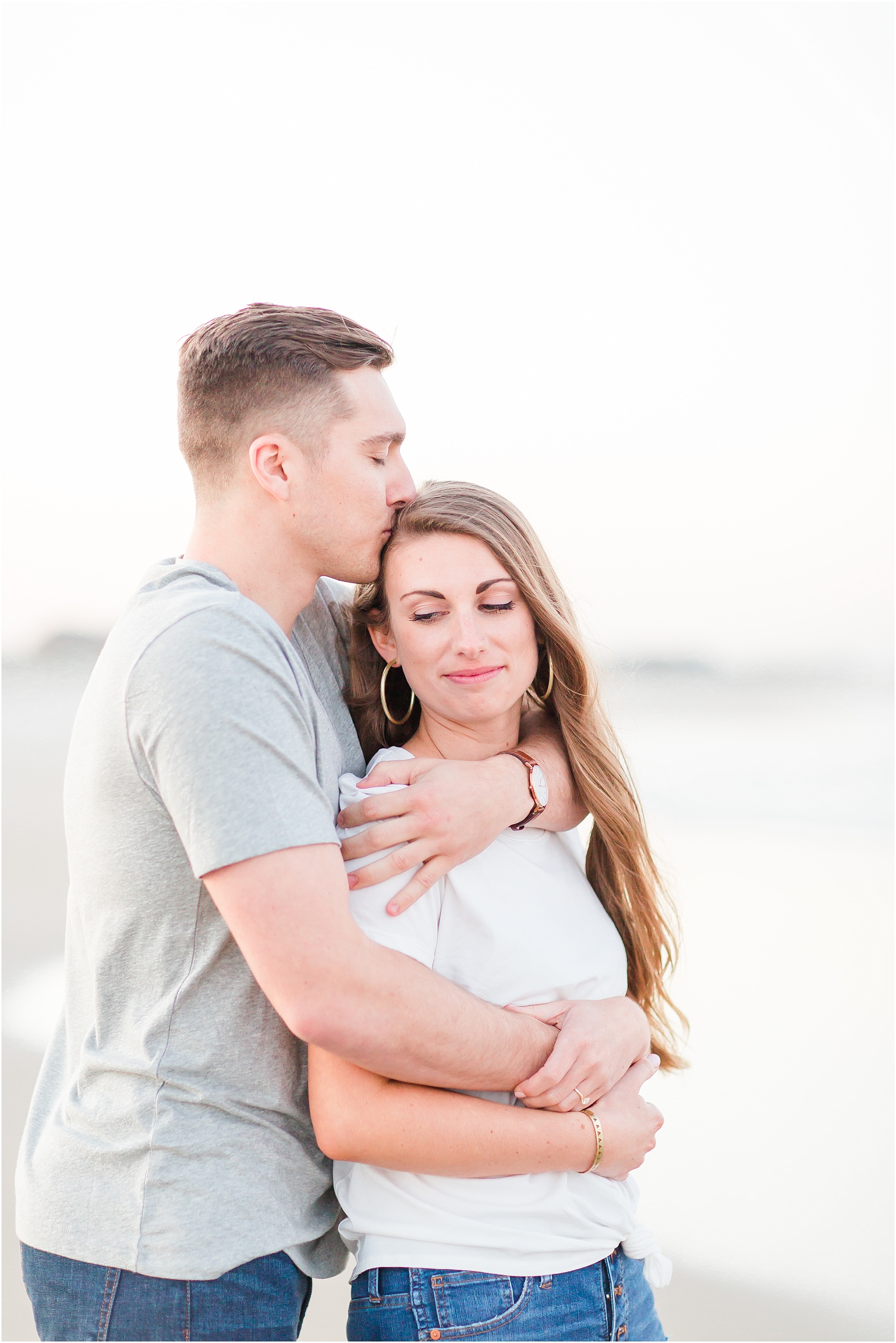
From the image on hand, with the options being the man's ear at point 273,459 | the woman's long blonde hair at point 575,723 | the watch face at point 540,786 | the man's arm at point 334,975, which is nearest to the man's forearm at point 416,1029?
the man's arm at point 334,975

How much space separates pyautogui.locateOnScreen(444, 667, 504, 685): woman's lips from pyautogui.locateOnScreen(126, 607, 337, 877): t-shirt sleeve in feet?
1.47

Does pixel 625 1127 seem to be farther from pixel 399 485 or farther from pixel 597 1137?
pixel 399 485

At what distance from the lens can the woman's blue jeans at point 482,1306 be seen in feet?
4.05

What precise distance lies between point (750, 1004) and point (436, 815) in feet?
9.93

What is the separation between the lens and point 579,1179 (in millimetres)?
1358

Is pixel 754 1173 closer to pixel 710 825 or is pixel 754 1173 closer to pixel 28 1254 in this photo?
pixel 28 1254

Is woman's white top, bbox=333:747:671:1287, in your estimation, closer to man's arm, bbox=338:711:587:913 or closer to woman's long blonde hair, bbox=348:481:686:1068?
man's arm, bbox=338:711:587:913

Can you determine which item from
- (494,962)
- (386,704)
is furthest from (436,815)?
(386,704)

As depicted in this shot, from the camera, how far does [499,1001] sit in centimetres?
138

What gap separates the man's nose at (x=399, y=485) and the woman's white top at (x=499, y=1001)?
1.46ft

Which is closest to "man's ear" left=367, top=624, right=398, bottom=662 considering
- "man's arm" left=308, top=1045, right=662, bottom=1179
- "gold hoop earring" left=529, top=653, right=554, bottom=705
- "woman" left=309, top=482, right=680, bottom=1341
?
"woman" left=309, top=482, right=680, bottom=1341

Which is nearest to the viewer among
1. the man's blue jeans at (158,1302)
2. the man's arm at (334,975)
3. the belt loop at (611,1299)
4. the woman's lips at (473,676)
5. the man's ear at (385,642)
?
the man's arm at (334,975)

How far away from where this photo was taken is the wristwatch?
1.56 metres

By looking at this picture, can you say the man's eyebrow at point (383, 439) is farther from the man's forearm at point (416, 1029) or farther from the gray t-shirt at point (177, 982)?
the man's forearm at point (416, 1029)
